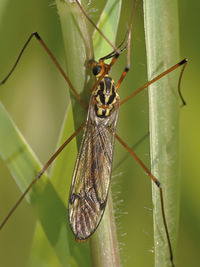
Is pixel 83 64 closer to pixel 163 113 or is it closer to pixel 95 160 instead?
pixel 163 113

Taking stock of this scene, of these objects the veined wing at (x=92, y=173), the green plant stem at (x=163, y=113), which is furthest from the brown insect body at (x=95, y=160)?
the green plant stem at (x=163, y=113)

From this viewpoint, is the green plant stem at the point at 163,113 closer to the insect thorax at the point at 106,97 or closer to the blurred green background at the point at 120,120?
the blurred green background at the point at 120,120

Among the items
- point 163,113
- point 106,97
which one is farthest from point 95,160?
point 163,113

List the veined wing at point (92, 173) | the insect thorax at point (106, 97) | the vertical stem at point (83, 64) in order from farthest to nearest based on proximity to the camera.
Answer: the insect thorax at point (106, 97)
the veined wing at point (92, 173)
the vertical stem at point (83, 64)

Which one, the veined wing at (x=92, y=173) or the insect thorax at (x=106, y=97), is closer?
the veined wing at (x=92, y=173)

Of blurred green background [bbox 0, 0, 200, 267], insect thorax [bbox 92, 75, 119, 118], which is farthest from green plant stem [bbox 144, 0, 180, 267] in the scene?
insect thorax [bbox 92, 75, 119, 118]

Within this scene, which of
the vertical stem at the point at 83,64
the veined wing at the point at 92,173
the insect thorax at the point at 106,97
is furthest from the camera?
the insect thorax at the point at 106,97

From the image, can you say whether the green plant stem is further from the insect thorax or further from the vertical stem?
the insect thorax
